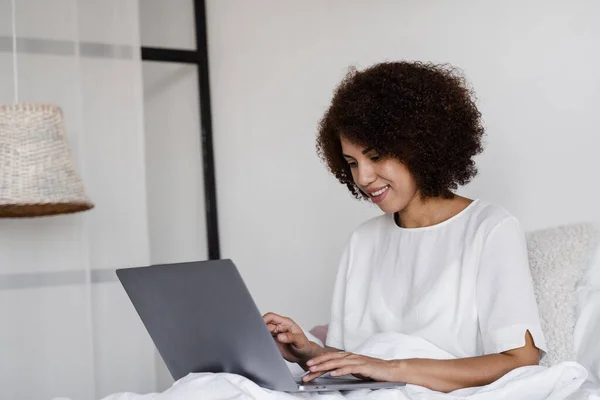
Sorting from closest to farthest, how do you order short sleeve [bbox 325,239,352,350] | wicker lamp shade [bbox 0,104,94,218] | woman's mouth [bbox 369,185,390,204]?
woman's mouth [bbox 369,185,390,204] → short sleeve [bbox 325,239,352,350] → wicker lamp shade [bbox 0,104,94,218]

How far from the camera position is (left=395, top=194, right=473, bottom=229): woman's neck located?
6.73 feet

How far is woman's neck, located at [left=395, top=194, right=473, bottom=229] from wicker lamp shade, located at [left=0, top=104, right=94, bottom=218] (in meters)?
1.34

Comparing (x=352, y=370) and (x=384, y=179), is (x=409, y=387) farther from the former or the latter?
(x=384, y=179)

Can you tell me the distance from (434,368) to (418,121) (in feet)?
1.97

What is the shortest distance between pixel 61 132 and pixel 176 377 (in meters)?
1.43

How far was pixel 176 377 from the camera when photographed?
1.80 metres

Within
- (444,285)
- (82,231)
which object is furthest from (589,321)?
(82,231)

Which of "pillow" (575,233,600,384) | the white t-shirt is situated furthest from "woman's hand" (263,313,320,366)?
→ "pillow" (575,233,600,384)

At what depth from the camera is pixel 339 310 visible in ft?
7.36

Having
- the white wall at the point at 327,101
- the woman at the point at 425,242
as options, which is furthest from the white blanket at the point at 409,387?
the white wall at the point at 327,101

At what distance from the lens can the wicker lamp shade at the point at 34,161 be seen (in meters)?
2.86

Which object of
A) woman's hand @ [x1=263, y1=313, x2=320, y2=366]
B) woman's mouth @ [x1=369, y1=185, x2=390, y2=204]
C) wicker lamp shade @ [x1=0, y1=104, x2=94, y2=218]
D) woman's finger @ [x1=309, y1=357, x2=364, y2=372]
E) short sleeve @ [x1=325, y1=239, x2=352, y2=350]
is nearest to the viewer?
woman's finger @ [x1=309, y1=357, x2=364, y2=372]

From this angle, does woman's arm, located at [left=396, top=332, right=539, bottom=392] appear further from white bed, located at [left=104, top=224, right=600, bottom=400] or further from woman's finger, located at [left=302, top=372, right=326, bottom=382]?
woman's finger, located at [left=302, top=372, right=326, bottom=382]

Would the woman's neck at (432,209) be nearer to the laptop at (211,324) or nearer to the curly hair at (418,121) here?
the curly hair at (418,121)
